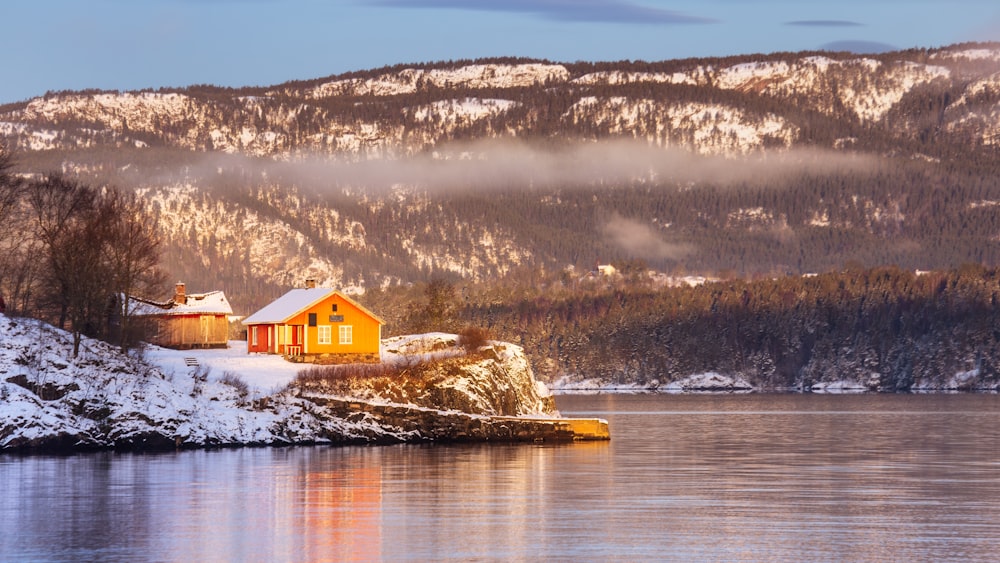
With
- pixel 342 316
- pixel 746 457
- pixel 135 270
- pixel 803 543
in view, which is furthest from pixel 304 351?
pixel 803 543

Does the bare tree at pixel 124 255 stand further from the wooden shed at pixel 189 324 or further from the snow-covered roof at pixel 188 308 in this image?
the snow-covered roof at pixel 188 308

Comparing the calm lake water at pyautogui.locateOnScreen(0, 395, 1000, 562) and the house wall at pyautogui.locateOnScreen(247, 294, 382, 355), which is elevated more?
the house wall at pyautogui.locateOnScreen(247, 294, 382, 355)

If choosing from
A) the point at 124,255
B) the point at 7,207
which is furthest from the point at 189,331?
the point at 7,207

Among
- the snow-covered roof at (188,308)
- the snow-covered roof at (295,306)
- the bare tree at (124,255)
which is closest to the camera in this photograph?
the bare tree at (124,255)

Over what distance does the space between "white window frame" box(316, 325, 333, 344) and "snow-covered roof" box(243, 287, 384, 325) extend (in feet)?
6.33

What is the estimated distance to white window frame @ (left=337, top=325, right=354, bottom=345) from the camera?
109062mm

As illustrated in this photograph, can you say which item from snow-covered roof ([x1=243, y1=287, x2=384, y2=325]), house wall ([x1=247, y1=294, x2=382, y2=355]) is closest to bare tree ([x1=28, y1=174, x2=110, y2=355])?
snow-covered roof ([x1=243, y1=287, x2=384, y2=325])

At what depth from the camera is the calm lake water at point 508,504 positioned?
41.4 meters

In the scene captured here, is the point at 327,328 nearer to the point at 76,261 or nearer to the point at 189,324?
the point at 189,324

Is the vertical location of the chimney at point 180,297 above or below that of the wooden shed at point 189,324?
above

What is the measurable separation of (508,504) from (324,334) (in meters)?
58.0

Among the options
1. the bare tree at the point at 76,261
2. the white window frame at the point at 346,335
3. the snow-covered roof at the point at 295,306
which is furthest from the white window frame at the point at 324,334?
the bare tree at the point at 76,261

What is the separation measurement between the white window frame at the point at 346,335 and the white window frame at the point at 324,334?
2.43 feet

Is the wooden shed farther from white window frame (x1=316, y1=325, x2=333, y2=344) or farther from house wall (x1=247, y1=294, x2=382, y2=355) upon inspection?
white window frame (x1=316, y1=325, x2=333, y2=344)
